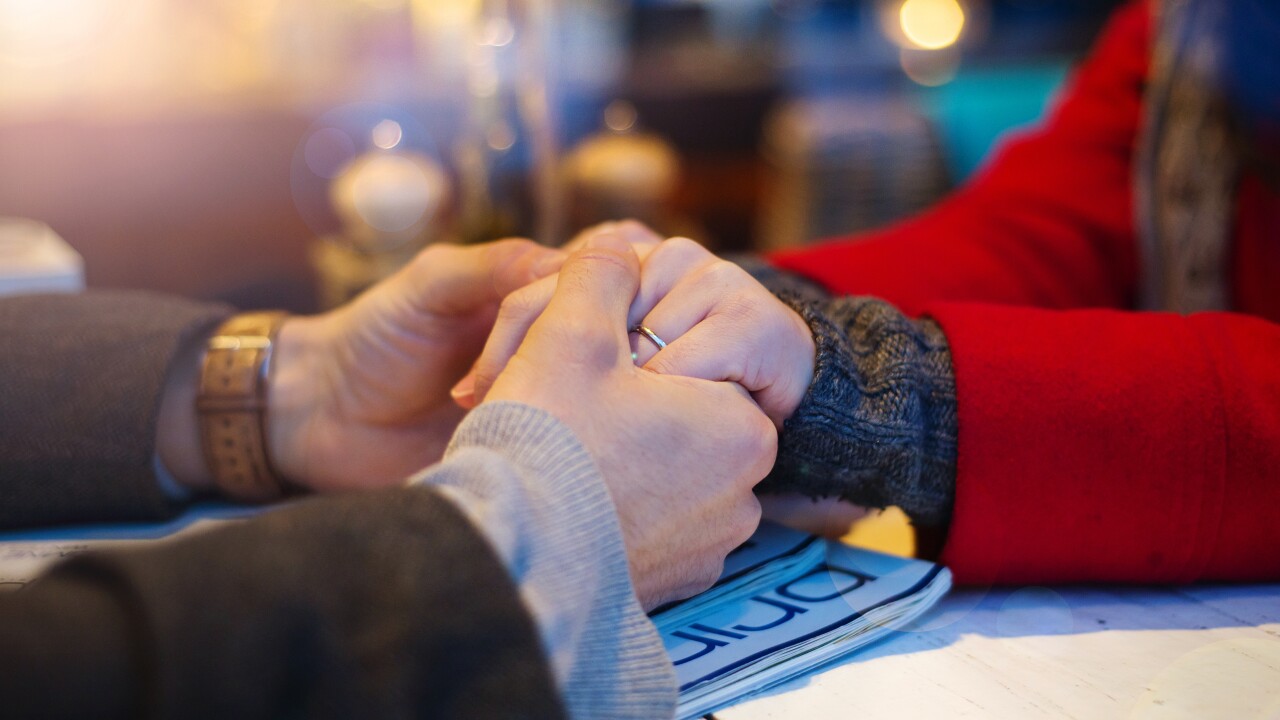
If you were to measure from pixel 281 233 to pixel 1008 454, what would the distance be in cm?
230

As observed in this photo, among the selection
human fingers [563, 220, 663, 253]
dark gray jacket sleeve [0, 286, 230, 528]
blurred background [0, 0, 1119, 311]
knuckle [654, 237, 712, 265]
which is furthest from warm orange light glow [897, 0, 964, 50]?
dark gray jacket sleeve [0, 286, 230, 528]

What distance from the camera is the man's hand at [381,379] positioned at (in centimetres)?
62

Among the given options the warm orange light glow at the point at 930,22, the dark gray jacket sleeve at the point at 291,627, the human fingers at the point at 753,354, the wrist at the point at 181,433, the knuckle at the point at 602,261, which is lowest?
the wrist at the point at 181,433

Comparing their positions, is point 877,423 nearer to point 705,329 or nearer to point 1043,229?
point 705,329

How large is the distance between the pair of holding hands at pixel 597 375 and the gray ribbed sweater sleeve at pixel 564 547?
0.02 metres

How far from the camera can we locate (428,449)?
2.14 ft

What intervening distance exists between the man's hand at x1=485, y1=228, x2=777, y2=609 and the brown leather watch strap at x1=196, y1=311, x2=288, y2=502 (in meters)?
0.30

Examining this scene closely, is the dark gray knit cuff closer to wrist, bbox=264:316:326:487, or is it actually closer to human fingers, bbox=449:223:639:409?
human fingers, bbox=449:223:639:409

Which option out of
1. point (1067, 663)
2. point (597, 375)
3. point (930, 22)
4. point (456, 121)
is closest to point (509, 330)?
point (597, 375)

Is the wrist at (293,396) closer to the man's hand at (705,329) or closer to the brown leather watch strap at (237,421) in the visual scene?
the brown leather watch strap at (237,421)

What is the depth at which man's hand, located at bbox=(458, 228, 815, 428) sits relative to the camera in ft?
1.54

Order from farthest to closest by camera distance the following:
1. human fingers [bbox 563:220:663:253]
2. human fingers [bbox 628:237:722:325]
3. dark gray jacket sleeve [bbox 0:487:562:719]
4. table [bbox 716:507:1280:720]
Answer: human fingers [bbox 563:220:663:253], human fingers [bbox 628:237:722:325], table [bbox 716:507:1280:720], dark gray jacket sleeve [bbox 0:487:562:719]

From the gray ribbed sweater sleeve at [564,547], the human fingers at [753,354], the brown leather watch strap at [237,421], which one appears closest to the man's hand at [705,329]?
the human fingers at [753,354]

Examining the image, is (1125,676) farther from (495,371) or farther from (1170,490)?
(495,371)
